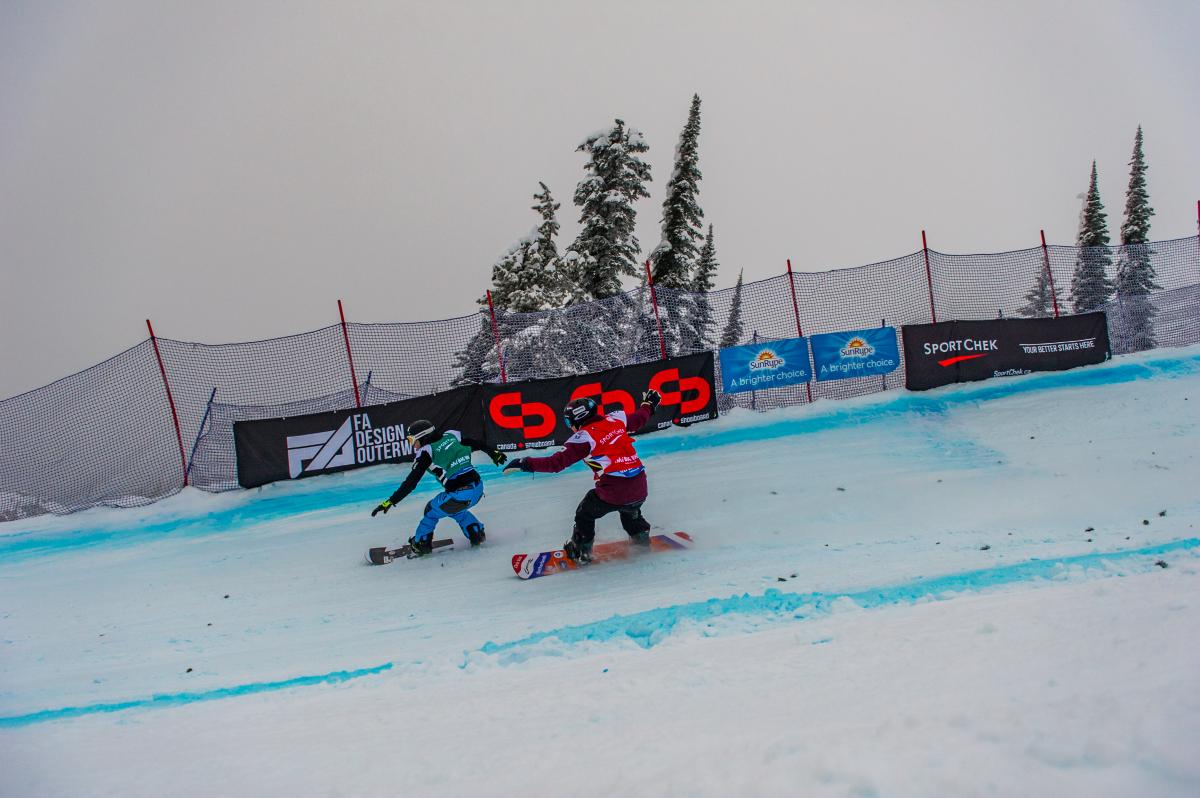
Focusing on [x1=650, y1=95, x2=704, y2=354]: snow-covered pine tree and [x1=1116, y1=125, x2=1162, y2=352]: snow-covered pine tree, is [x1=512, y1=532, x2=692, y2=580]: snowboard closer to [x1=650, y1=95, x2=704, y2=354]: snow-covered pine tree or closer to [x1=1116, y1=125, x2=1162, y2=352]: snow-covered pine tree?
[x1=1116, y1=125, x2=1162, y2=352]: snow-covered pine tree

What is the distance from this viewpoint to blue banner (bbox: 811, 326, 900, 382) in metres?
12.3

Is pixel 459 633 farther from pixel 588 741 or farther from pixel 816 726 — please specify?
pixel 816 726

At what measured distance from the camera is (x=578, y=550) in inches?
274

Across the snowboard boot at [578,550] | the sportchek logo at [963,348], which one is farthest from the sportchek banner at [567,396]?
the snowboard boot at [578,550]

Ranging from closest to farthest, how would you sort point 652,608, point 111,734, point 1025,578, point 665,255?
1. point 111,734
2. point 1025,578
3. point 652,608
4. point 665,255

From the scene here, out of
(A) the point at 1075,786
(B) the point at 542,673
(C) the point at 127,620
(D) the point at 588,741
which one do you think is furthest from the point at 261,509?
(A) the point at 1075,786

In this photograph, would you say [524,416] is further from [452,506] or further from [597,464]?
[597,464]

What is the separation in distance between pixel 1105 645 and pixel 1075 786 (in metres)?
1.26

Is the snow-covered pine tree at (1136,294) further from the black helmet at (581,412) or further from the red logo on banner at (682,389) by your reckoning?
the black helmet at (581,412)

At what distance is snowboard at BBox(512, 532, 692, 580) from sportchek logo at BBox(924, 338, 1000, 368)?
23.3 feet

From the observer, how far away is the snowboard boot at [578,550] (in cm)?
695

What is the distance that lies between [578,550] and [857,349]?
771 cm

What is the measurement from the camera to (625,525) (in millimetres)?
7242

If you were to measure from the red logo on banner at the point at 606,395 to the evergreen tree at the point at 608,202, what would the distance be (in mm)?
11103
